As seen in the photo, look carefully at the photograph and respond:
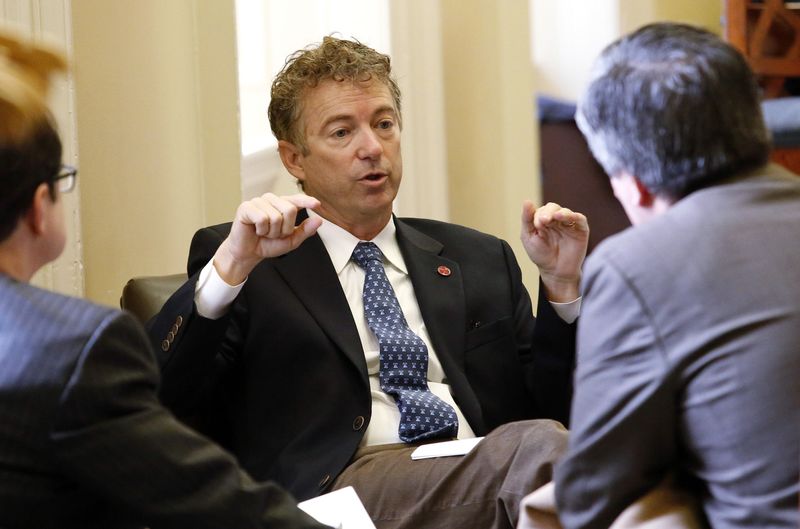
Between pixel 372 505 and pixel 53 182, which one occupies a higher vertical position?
pixel 53 182

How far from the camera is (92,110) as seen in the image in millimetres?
3293

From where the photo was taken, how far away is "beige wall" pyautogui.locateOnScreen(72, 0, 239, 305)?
3.29 meters

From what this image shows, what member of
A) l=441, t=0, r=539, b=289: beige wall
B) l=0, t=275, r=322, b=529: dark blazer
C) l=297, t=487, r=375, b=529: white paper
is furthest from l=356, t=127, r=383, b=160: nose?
l=441, t=0, r=539, b=289: beige wall

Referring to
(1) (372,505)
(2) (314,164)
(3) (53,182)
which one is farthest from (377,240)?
(3) (53,182)

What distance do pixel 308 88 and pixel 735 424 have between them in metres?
1.80

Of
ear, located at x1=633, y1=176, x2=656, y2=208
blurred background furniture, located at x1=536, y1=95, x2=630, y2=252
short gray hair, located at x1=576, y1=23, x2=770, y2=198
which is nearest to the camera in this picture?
short gray hair, located at x1=576, y1=23, x2=770, y2=198

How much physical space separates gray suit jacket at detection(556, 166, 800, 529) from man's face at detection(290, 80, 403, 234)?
142 centimetres

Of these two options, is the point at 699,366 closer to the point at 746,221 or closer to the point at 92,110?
the point at 746,221

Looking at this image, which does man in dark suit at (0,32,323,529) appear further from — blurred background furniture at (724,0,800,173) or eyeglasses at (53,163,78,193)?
blurred background furniture at (724,0,800,173)

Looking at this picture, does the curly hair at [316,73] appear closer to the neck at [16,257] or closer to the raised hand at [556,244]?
the raised hand at [556,244]

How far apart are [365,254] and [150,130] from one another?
3.02 ft

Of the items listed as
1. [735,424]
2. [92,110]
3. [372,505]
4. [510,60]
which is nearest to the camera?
[735,424]

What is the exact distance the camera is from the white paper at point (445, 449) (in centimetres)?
237

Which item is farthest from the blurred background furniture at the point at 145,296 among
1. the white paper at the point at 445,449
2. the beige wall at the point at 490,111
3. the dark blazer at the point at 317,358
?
the beige wall at the point at 490,111
